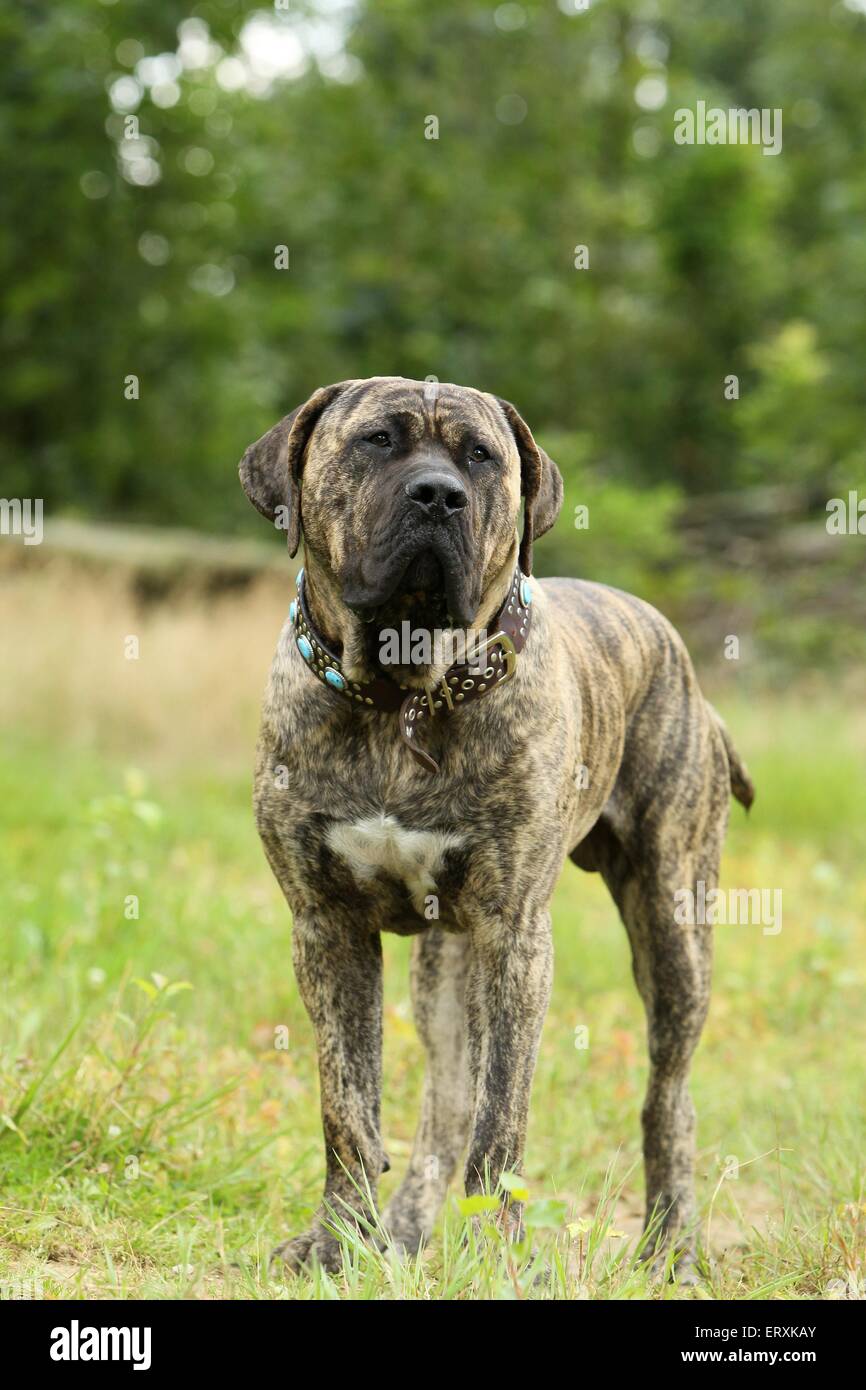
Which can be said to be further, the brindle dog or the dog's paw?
the dog's paw

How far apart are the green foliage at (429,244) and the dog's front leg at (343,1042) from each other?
37.3ft

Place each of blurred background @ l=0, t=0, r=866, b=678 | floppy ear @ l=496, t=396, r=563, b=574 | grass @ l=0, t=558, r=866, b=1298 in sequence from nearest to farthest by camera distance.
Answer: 1. grass @ l=0, t=558, r=866, b=1298
2. floppy ear @ l=496, t=396, r=563, b=574
3. blurred background @ l=0, t=0, r=866, b=678

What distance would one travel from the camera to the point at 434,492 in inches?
113

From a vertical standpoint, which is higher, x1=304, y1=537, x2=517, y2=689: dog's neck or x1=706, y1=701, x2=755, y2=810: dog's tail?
x1=304, y1=537, x2=517, y2=689: dog's neck

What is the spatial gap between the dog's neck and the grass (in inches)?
39.9

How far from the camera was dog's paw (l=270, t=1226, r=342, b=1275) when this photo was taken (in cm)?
319

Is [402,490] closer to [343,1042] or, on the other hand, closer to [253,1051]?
[343,1042]

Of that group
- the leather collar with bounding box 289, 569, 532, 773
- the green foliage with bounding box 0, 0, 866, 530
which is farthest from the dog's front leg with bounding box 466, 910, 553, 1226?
the green foliage with bounding box 0, 0, 866, 530

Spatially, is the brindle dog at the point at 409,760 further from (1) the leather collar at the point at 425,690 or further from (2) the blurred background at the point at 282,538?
(2) the blurred background at the point at 282,538

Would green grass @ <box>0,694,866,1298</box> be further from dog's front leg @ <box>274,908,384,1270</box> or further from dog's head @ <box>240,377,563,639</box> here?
dog's head @ <box>240,377,563,639</box>

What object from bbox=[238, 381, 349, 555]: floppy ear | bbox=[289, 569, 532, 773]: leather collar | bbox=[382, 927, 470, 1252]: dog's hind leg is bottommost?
bbox=[382, 927, 470, 1252]: dog's hind leg

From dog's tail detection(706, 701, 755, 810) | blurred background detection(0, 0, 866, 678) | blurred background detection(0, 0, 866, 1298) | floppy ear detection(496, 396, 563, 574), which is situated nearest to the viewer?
floppy ear detection(496, 396, 563, 574)

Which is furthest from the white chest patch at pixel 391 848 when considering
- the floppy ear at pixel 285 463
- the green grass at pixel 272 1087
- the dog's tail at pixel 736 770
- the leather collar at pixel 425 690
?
the dog's tail at pixel 736 770

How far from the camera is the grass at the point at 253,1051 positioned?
3.14 meters
